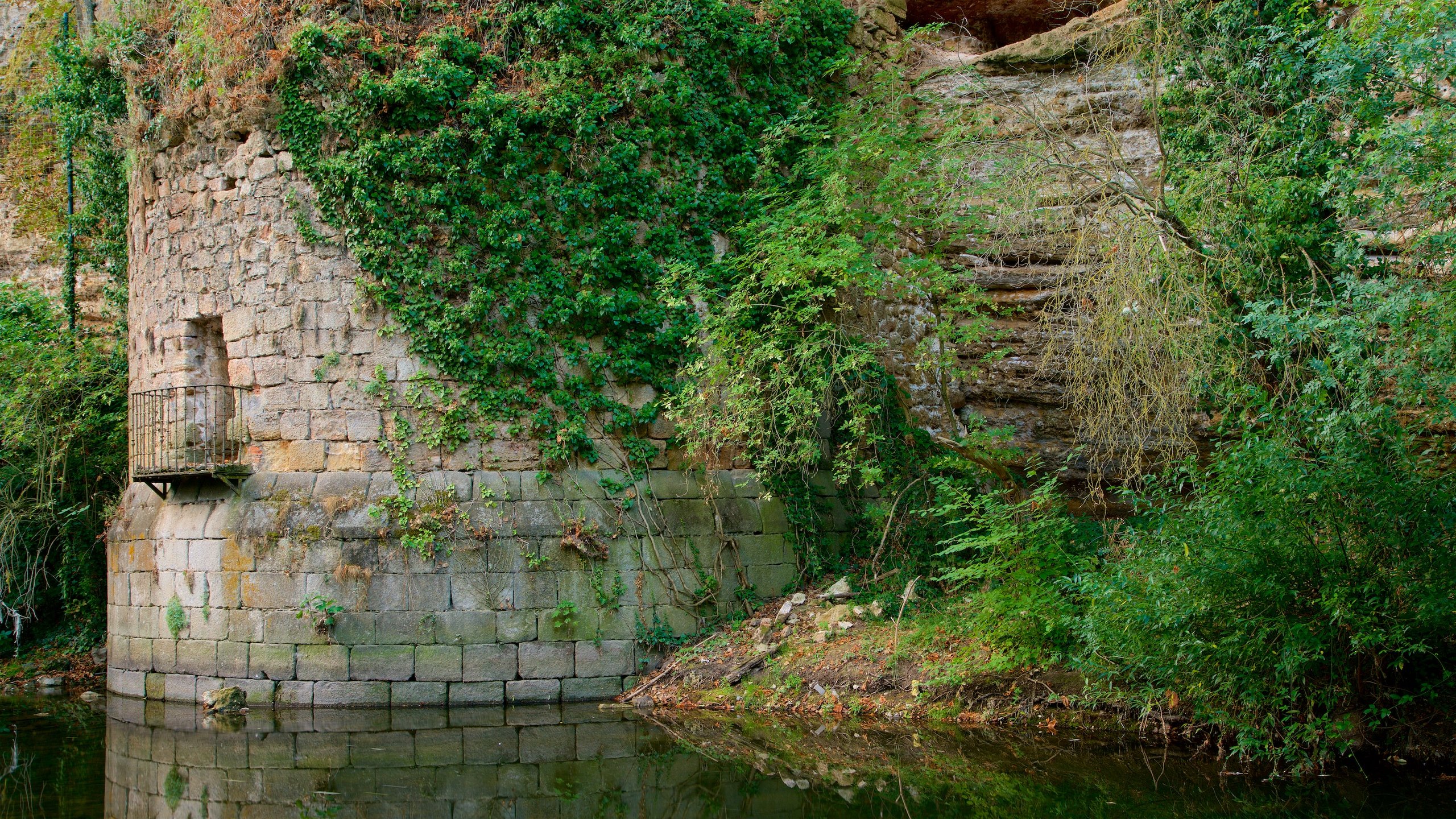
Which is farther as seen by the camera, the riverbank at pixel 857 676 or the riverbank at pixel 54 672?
the riverbank at pixel 54 672

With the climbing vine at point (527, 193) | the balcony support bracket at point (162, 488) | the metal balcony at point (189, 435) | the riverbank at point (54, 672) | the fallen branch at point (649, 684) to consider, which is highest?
the climbing vine at point (527, 193)

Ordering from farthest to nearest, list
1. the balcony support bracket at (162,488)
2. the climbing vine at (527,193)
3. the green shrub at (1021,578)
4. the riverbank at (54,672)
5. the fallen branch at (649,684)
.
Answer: the riverbank at (54,672) < the balcony support bracket at (162,488) < the climbing vine at (527,193) < the fallen branch at (649,684) < the green shrub at (1021,578)

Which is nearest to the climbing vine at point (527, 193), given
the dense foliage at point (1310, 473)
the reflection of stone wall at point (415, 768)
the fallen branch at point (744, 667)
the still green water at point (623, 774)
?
the fallen branch at point (744, 667)

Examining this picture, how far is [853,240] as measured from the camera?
8.61 metres

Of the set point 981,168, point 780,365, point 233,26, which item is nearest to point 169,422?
point 233,26

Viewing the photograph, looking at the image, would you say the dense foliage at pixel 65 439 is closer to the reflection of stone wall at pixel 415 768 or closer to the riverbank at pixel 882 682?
the reflection of stone wall at pixel 415 768

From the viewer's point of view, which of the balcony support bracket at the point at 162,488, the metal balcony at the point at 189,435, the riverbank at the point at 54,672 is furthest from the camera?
the riverbank at the point at 54,672

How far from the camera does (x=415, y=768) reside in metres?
6.45

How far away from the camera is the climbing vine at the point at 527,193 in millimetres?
8625

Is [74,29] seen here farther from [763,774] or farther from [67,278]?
[763,774]

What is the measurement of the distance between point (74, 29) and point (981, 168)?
1217 cm

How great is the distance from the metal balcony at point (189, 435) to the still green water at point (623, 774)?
213 cm

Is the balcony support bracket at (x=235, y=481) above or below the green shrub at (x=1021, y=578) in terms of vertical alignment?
above

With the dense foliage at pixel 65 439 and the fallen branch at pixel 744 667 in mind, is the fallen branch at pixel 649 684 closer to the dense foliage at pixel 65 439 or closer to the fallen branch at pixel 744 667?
the fallen branch at pixel 744 667
